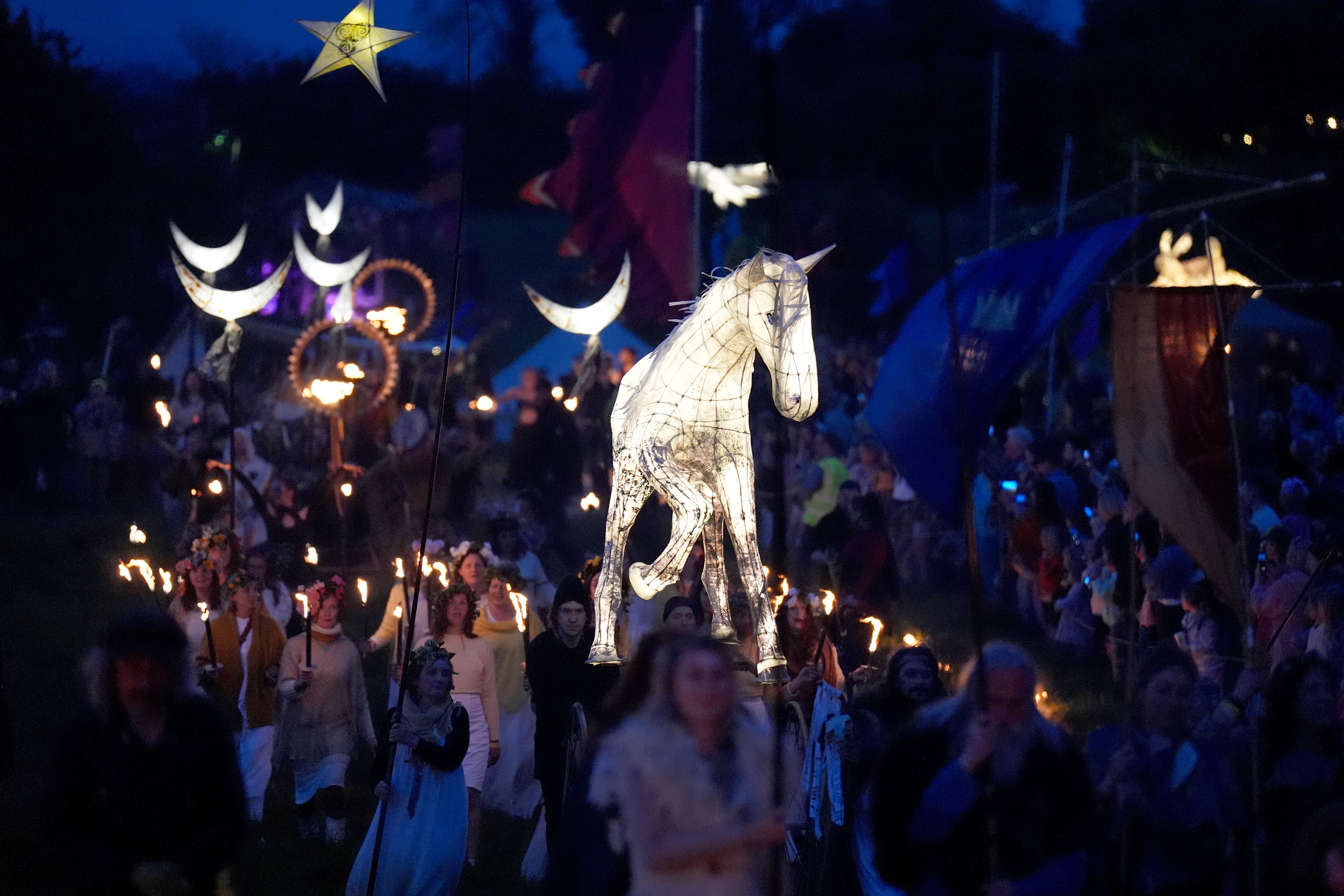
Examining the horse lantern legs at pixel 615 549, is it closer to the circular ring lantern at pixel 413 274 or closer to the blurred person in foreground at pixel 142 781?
the blurred person in foreground at pixel 142 781

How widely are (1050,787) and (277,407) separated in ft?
64.4

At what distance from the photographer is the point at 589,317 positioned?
14086 mm

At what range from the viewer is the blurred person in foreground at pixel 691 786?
430cm

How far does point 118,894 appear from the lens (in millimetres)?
4766

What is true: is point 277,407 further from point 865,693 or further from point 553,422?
point 865,693

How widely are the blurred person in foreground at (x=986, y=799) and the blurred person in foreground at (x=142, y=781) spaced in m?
1.82

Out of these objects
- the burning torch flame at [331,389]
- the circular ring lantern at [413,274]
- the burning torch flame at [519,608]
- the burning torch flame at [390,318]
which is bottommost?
the burning torch flame at [519,608]

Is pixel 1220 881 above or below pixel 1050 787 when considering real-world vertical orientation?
below

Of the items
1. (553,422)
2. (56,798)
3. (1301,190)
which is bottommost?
(56,798)

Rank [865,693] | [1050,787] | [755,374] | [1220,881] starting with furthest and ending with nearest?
[755,374] < [865,693] < [1220,881] < [1050,787]

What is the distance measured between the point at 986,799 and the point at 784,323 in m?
3.16

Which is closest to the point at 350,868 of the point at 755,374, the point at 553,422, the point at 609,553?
the point at 609,553

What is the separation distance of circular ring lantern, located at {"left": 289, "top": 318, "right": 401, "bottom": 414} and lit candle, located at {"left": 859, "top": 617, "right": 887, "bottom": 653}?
7.59m

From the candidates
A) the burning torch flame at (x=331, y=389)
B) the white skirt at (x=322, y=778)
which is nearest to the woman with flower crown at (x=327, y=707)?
the white skirt at (x=322, y=778)
